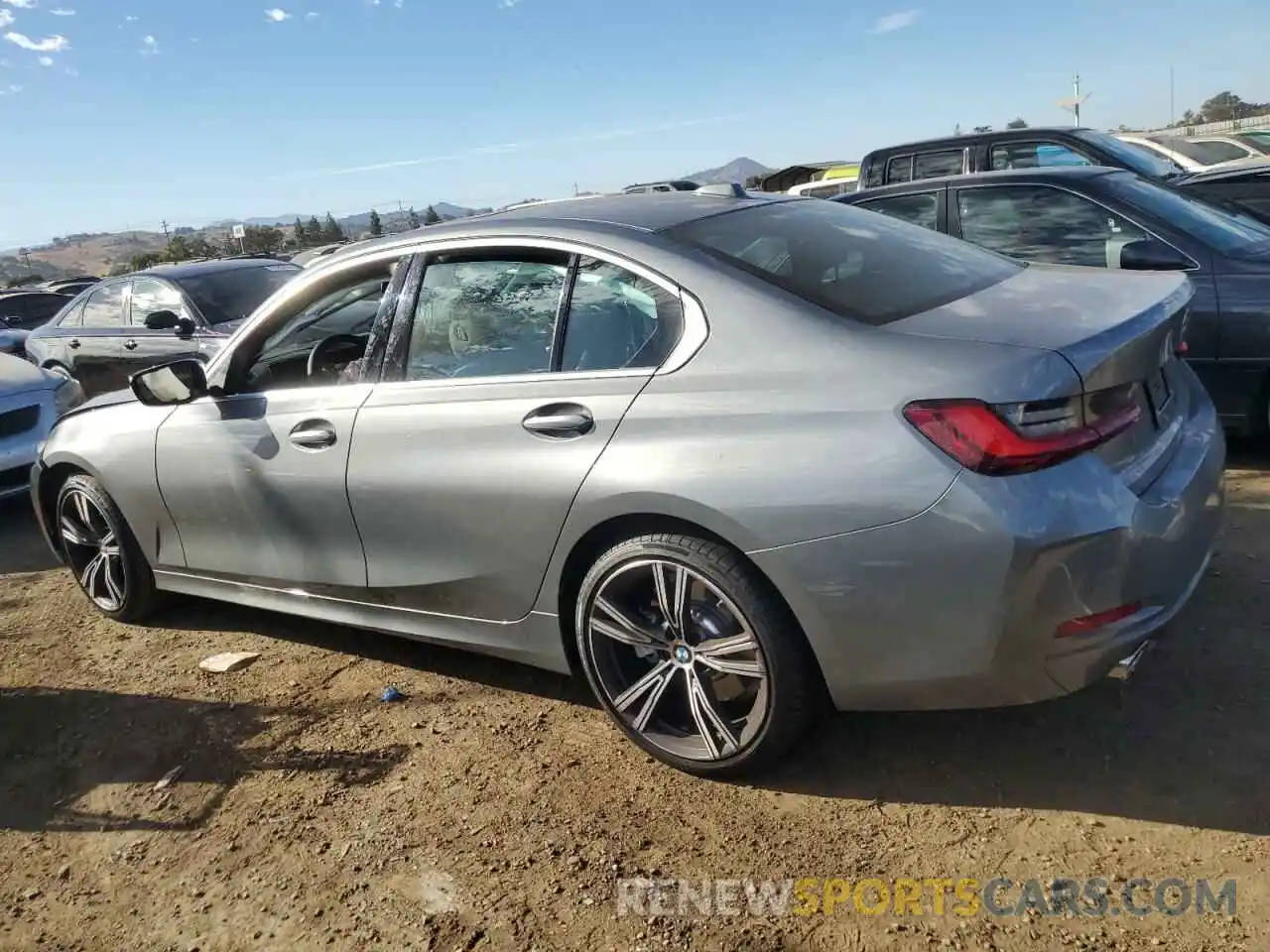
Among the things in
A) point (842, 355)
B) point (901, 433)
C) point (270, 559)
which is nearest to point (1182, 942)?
point (901, 433)

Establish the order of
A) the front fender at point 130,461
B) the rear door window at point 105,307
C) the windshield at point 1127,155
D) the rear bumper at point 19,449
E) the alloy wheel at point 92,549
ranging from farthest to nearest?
1. the rear door window at point 105,307
2. the windshield at point 1127,155
3. the rear bumper at point 19,449
4. the alloy wheel at point 92,549
5. the front fender at point 130,461

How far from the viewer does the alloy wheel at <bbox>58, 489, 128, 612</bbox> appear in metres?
4.59

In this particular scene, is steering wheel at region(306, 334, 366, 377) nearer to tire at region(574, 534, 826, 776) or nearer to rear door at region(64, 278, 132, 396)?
tire at region(574, 534, 826, 776)

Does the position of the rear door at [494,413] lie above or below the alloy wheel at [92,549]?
above

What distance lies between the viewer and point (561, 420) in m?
2.93

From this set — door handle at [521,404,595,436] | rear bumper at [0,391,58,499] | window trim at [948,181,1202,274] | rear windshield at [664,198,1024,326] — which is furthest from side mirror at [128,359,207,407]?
window trim at [948,181,1202,274]

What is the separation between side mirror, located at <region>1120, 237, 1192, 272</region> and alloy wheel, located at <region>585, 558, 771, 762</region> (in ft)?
10.4

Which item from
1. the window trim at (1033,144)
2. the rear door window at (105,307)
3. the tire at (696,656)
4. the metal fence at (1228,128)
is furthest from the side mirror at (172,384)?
the metal fence at (1228,128)

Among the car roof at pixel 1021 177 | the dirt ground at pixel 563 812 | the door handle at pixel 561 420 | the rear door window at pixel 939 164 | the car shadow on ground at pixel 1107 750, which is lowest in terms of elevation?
the car shadow on ground at pixel 1107 750

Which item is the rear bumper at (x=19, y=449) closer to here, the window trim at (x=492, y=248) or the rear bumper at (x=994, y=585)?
the window trim at (x=492, y=248)

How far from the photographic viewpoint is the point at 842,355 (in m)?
2.57

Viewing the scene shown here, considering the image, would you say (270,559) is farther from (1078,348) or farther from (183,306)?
(183,306)

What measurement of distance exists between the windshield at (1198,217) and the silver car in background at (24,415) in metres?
6.78

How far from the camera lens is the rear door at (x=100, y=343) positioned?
887cm
